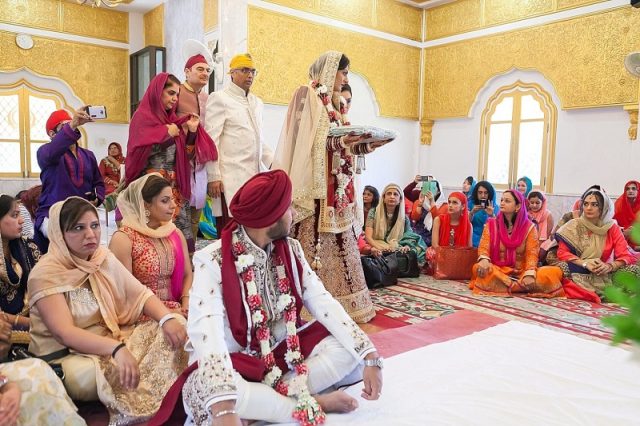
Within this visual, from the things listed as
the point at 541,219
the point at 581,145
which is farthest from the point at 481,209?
the point at 581,145

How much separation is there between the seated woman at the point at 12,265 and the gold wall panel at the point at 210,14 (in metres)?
4.63

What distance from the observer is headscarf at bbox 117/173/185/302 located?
231 centimetres

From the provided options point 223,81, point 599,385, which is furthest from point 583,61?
point 599,385

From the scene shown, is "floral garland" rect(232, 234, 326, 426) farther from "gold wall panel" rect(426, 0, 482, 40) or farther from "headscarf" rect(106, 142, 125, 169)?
"gold wall panel" rect(426, 0, 482, 40)

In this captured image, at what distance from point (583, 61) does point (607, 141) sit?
3.35 feet

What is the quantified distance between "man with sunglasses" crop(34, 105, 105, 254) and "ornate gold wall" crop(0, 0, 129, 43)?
18.1 ft

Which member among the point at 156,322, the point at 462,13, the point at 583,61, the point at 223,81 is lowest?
the point at 156,322

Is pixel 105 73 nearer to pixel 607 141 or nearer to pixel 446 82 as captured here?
pixel 446 82

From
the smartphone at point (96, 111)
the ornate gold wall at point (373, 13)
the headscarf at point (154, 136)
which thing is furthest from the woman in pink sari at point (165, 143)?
the ornate gold wall at point (373, 13)

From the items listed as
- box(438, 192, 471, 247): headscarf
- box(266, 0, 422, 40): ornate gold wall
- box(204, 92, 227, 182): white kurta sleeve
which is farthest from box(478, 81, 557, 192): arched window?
box(204, 92, 227, 182): white kurta sleeve

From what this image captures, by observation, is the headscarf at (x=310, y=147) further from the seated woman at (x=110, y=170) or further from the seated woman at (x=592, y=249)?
the seated woman at (x=110, y=170)

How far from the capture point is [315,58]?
22.7 ft

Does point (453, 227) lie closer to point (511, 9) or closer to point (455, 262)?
point (455, 262)

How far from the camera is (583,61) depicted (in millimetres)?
6355
